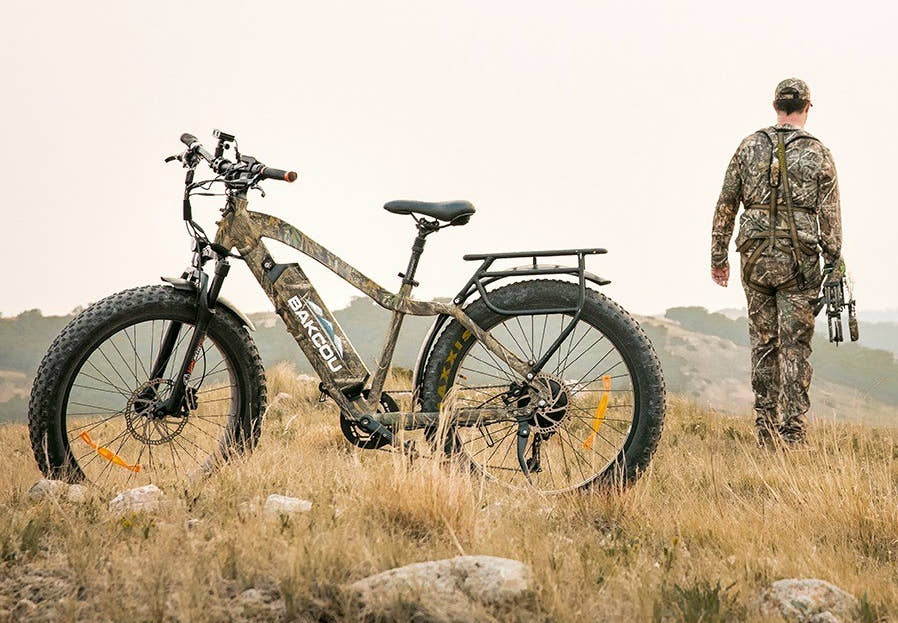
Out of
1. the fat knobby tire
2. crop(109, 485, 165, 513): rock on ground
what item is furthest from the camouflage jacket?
crop(109, 485, 165, 513): rock on ground

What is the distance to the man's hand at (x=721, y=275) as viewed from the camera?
25.9 feet

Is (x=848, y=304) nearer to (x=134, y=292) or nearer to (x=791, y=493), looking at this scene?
(x=791, y=493)

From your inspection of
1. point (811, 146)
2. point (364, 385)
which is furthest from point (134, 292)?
point (811, 146)

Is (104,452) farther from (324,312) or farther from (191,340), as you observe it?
(324,312)

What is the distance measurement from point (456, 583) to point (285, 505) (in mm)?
1379

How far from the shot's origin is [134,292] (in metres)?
5.44

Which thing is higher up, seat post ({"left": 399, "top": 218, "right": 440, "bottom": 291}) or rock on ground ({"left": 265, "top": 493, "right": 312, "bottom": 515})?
seat post ({"left": 399, "top": 218, "right": 440, "bottom": 291})

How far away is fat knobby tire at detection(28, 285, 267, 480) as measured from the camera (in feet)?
17.3

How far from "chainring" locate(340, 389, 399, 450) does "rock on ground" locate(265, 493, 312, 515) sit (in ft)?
2.40


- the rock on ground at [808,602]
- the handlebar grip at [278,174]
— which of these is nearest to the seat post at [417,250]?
the handlebar grip at [278,174]

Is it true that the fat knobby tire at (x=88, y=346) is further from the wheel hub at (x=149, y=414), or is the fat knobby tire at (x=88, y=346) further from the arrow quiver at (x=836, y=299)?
the arrow quiver at (x=836, y=299)

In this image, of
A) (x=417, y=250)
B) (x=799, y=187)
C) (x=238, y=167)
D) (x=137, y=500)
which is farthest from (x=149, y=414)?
(x=799, y=187)

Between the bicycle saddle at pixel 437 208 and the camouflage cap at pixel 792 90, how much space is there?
3767 mm

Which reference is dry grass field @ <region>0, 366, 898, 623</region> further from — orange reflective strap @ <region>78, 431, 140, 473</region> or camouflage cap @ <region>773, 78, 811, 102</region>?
camouflage cap @ <region>773, 78, 811, 102</region>
